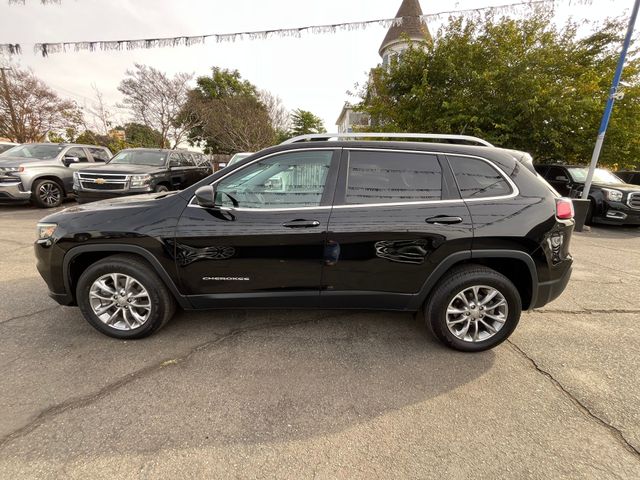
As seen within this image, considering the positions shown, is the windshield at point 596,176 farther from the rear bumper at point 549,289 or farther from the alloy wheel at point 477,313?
the alloy wheel at point 477,313

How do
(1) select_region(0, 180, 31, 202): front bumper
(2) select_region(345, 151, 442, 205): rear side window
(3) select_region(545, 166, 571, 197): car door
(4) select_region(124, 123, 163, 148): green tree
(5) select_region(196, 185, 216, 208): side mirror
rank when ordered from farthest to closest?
(4) select_region(124, 123, 163, 148): green tree < (3) select_region(545, 166, 571, 197): car door < (1) select_region(0, 180, 31, 202): front bumper < (2) select_region(345, 151, 442, 205): rear side window < (5) select_region(196, 185, 216, 208): side mirror

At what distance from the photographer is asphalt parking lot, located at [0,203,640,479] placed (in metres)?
1.68

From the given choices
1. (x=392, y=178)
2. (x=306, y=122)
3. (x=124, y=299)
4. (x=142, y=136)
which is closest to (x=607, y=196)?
(x=392, y=178)

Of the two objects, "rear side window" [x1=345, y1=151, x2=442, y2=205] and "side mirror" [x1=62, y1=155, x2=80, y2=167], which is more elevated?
"rear side window" [x1=345, y1=151, x2=442, y2=205]

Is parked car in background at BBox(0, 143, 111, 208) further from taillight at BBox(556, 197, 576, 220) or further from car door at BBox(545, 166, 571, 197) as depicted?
car door at BBox(545, 166, 571, 197)

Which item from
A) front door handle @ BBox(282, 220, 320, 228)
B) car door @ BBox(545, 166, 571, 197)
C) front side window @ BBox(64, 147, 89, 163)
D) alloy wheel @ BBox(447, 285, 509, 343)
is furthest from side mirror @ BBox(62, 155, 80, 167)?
car door @ BBox(545, 166, 571, 197)

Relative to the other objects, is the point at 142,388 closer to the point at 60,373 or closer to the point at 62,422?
the point at 62,422

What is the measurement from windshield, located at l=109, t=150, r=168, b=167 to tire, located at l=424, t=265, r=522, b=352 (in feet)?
27.4

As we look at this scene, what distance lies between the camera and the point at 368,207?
2.49 meters

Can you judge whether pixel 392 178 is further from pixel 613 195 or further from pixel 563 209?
pixel 613 195

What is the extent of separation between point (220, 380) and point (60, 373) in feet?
4.00

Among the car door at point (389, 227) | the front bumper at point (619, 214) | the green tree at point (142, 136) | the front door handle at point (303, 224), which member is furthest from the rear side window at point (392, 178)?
the green tree at point (142, 136)

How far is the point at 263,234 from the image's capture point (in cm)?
247

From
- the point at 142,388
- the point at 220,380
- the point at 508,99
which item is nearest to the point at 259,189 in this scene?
the point at 220,380
